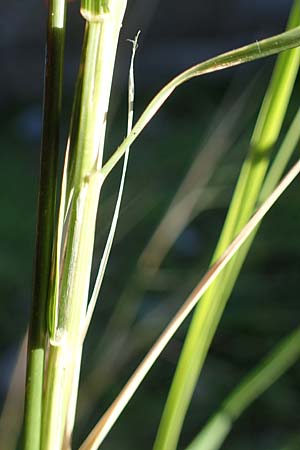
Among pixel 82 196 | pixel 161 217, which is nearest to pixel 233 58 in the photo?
pixel 82 196

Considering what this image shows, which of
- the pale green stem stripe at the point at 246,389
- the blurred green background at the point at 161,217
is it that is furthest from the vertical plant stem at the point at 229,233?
the blurred green background at the point at 161,217

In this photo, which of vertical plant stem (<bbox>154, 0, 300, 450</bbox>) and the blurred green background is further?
the blurred green background

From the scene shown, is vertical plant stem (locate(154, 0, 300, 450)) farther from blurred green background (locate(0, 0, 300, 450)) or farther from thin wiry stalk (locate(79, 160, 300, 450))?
blurred green background (locate(0, 0, 300, 450))

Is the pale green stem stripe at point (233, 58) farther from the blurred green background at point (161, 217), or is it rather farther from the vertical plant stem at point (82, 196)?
the blurred green background at point (161, 217)

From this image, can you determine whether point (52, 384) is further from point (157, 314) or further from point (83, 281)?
point (157, 314)

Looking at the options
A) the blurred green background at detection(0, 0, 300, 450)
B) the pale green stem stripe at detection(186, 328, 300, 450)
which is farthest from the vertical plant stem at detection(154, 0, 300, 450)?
the blurred green background at detection(0, 0, 300, 450)

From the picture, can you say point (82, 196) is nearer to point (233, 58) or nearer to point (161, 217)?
point (233, 58)

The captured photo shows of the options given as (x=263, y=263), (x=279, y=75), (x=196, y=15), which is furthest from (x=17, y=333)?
(x=196, y=15)

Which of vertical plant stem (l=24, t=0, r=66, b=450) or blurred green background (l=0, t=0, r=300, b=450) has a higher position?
blurred green background (l=0, t=0, r=300, b=450)
